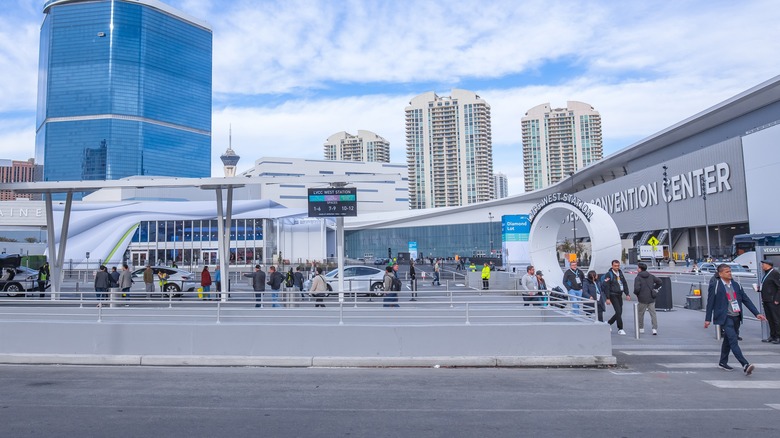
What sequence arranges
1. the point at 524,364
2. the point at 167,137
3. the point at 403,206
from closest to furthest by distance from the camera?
1. the point at 524,364
2. the point at 403,206
3. the point at 167,137

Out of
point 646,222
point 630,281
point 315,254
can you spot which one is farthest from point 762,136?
point 315,254

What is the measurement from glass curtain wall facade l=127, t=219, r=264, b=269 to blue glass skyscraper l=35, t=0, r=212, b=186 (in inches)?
3229

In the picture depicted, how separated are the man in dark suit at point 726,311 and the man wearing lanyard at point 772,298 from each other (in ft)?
7.80

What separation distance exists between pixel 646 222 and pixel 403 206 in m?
74.9

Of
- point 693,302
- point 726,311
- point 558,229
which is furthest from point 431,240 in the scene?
point 726,311

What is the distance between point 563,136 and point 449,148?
34.9 metres

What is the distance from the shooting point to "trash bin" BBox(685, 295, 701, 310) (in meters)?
18.3

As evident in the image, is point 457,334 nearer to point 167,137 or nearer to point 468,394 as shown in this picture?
point 468,394

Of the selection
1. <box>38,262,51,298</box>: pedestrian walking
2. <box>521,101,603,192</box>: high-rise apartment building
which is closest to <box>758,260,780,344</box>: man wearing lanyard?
<box>38,262,51,298</box>: pedestrian walking

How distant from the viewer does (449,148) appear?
165m

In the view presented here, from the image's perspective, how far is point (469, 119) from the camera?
6344 inches

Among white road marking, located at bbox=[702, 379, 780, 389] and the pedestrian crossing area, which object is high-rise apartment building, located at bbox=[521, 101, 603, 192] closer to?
the pedestrian crossing area

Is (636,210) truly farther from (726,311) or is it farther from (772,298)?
(726,311)

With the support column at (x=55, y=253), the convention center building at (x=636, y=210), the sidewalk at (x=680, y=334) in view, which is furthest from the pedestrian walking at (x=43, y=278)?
the sidewalk at (x=680, y=334)
